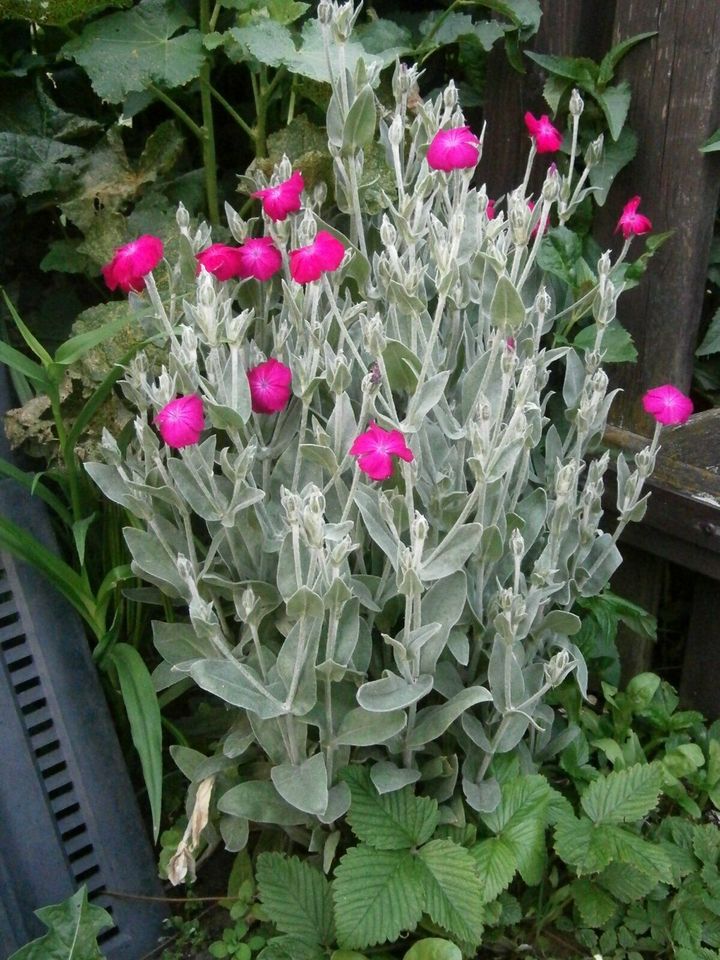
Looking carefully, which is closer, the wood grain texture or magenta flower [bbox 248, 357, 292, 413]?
magenta flower [bbox 248, 357, 292, 413]

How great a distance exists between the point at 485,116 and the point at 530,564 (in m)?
0.98

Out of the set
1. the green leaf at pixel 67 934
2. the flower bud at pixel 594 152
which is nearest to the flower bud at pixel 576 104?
the flower bud at pixel 594 152

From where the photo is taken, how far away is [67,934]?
1.21 meters

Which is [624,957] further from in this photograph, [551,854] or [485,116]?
[485,116]

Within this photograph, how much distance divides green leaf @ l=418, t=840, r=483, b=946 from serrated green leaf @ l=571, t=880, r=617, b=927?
0.67 feet

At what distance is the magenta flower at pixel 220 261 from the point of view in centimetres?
127

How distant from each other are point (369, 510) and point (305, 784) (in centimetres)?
36

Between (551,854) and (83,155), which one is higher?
(83,155)

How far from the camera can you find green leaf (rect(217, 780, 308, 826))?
1.26 metres

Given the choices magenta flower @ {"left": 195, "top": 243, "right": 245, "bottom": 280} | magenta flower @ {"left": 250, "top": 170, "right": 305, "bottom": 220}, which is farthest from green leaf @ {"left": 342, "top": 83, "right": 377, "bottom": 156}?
magenta flower @ {"left": 195, "top": 243, "right": 245, "bottom": 280}

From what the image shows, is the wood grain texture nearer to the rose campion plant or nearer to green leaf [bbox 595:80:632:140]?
green leaf [bbox 595:80:632:140]

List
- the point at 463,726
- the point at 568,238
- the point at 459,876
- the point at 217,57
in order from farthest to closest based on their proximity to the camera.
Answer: the point at 217,57, the point at 568,238, the point at 463,726, the point at 459,876

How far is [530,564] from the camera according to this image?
4.80 feet

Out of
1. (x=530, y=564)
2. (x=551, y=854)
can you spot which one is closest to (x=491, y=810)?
(x=551, y=854)
